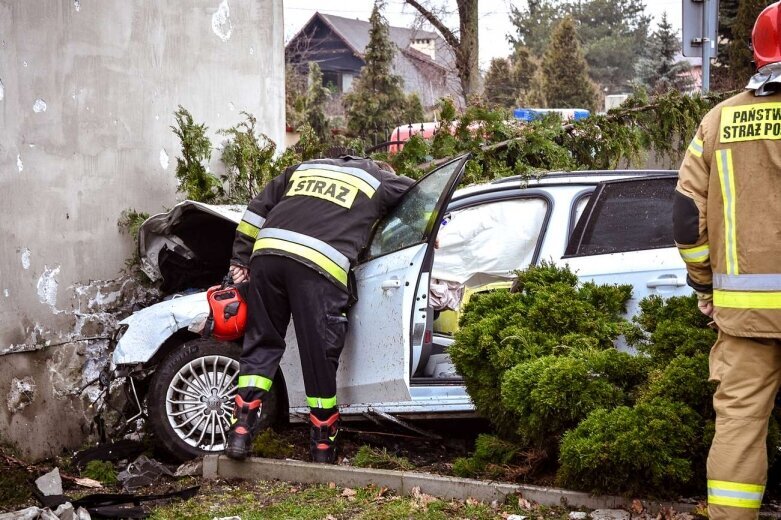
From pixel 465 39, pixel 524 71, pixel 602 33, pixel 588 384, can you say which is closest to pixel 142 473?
pixel 588 384

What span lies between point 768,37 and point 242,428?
3.42 meters

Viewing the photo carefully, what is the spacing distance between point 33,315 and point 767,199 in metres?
4.74

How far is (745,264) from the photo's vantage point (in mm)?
3709

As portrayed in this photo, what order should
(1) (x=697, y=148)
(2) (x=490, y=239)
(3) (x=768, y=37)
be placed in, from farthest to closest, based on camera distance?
(2) (x=490, y=239)
(1) (x=697, y=148)
(3) (x=768, y=37)

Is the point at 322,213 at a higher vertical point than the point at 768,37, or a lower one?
lower

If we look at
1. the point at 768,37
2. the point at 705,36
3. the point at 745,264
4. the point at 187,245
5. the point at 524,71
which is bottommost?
the point at 745,264

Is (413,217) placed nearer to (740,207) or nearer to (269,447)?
(269,447)

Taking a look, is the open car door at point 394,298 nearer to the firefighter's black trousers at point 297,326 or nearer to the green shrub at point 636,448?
the firefighter's black trousers at point 297,326

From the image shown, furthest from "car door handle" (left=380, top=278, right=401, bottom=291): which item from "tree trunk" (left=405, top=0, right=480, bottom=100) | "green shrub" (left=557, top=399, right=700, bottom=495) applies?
"tree trunk" (left=405, top=0, right=480, bottom=100)

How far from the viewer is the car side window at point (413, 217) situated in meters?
5.57

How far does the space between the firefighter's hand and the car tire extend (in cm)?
41

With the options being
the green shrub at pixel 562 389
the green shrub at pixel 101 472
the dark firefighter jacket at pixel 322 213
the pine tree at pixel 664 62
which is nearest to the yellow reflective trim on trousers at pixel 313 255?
the dark firefighter jacket at pixel 322 213

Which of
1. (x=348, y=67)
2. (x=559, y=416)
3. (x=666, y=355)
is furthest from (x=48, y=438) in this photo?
(x=348, y=67)

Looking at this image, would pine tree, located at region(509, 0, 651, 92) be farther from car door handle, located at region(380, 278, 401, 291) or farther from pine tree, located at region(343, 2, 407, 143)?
car door handle, located at region(380, 278, 401, 291)
